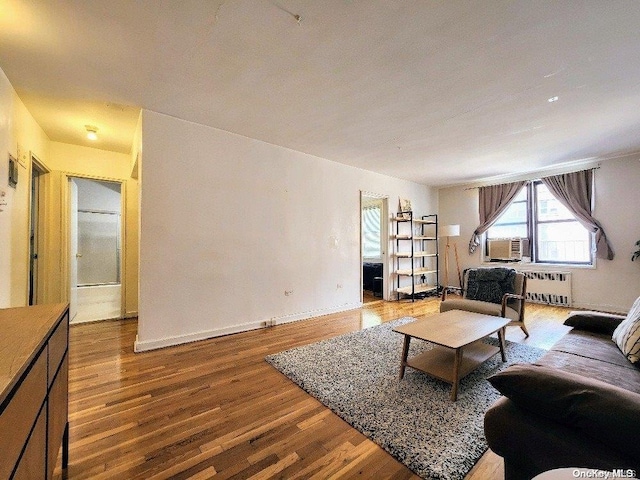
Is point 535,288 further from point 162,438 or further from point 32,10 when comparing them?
point 32,10

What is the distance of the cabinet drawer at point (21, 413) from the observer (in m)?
0.67

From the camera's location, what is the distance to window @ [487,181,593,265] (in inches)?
196

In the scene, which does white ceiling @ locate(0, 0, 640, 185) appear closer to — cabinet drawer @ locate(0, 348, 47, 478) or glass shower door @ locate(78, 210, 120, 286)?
cabinet drawer @ locate(0, 348, 47, 478)

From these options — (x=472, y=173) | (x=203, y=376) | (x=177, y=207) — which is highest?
(x=472, y=173)

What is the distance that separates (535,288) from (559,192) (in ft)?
6.02

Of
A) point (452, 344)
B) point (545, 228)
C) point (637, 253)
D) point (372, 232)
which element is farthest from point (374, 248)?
point (452, 344)

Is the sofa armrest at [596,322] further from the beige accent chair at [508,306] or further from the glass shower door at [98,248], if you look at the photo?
the glass shower door at [98,248]

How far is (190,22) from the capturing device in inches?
71.4

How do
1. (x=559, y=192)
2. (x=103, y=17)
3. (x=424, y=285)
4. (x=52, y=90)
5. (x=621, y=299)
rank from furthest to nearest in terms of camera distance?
(x=424, y=285) < (x=559, y=192) < (x=621, y=299) < (x=52, y=90) < (x=103, y=17)

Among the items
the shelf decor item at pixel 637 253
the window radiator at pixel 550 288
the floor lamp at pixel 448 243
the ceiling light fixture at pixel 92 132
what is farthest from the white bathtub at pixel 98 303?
the shelf decor item at pixel 637 253

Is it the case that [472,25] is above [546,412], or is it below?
above

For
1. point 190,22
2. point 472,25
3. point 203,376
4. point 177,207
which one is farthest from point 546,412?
point 177,207

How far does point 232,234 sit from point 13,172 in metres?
2.10

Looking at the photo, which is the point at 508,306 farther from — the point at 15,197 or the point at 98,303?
the point at 98,303
